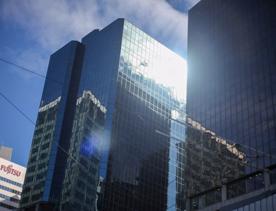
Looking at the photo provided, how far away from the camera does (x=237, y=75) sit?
14388cm

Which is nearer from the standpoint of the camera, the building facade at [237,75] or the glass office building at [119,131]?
the building facade at [237,75]

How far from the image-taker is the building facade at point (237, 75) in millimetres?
124631

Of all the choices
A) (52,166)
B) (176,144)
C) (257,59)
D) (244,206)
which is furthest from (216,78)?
(244,206)

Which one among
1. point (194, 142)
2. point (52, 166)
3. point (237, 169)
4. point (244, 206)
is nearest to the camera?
point (244, 206)

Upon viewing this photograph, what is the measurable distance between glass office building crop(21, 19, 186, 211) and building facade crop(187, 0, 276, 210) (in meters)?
15.3

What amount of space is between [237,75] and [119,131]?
39.4 m

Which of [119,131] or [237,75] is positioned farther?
[119,131]

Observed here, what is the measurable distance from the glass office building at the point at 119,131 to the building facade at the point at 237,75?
15.3 meters

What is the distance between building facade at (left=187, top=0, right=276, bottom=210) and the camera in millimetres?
124631

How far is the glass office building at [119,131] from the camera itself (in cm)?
14850

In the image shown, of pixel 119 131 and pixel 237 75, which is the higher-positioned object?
pixel 237 75

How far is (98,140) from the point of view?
152125 millimetres

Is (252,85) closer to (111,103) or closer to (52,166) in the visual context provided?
(111,103)

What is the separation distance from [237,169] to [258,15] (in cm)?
4669
